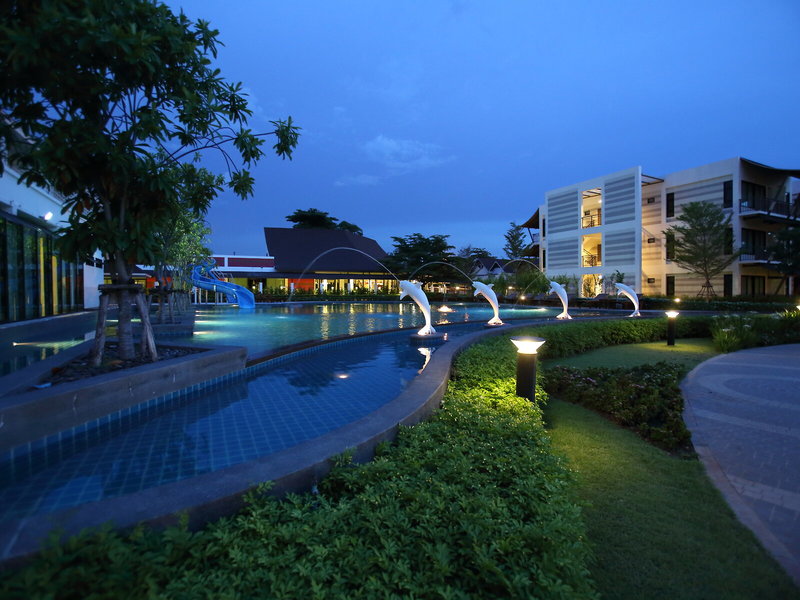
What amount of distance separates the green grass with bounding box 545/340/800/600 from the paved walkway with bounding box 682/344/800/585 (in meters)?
0.16

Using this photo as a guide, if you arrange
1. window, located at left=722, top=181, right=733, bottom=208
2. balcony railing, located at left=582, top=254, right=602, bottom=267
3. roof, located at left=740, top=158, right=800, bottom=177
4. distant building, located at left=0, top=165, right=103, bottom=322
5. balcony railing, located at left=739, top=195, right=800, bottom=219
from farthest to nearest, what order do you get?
balcony railing, located at left=582, top=254, right=602, bottom=267, window, located at left=722, top=181, right=733, bottom=208, balcony railing, located at left=739, top=195, right=800, bottom=219, roof, located at left=740, top=158, right=800, bottom=177, distant building, located at left=0, top=165, right=103, bottom=322

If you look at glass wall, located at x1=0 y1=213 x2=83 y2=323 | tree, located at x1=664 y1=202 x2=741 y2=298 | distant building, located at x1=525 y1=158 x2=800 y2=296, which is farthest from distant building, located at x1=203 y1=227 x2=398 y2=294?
tree, located at x1=664 y1=202 x2=741 y2=298

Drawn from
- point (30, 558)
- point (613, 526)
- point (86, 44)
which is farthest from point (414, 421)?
point (86, 44)

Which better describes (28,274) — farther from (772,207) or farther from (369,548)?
(772,207)

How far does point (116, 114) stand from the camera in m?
6.46

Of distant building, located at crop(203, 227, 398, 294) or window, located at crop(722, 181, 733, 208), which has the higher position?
window, located at crop(722, 181, 733, 208)

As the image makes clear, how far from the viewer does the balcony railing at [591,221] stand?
35.8 metres

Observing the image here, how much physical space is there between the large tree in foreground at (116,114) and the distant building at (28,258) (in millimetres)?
9389

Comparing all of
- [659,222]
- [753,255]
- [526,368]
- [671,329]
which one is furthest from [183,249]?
[753,255]

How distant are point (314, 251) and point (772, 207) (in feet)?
122

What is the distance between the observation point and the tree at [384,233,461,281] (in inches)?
1654

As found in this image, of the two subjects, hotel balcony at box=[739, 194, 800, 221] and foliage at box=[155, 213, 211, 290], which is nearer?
foliage at box=[155, 213, 211, 290]

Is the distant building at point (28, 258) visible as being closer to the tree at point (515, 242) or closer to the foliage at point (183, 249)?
the foliage at point (183, 249)

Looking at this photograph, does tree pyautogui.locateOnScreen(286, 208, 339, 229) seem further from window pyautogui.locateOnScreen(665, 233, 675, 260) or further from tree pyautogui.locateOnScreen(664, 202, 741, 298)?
tree pyautogui.locateOnScreen(664, 202, 741, 298)
